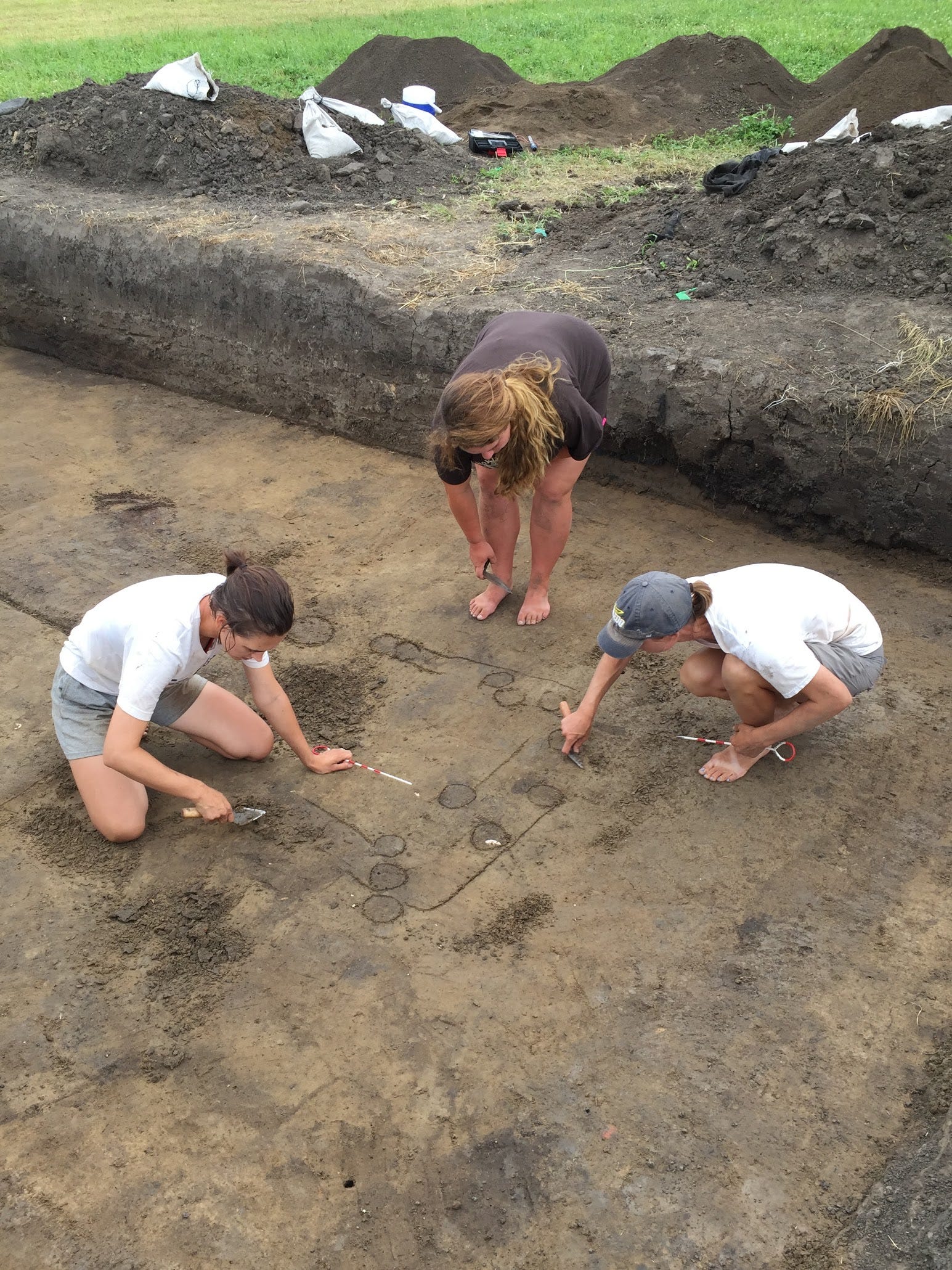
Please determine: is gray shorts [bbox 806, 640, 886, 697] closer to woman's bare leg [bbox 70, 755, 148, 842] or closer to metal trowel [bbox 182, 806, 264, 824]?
metal trowel [bbox 182, 806, 264, 824]

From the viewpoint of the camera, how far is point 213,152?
25.6 feet

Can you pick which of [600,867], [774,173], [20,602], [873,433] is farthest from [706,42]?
[600,867]

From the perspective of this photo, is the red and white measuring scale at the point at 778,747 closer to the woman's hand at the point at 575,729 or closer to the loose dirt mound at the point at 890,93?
the woman's hand at the point at 575,729

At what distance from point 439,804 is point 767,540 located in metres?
2.18

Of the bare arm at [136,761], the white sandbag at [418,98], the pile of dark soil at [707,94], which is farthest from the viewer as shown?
the white sandbag at [418,98]

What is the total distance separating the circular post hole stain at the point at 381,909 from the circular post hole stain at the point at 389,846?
179mm

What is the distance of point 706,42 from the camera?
11203 mm

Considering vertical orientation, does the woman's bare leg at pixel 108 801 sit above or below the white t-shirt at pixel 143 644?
below

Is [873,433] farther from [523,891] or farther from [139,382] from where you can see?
[139,382]

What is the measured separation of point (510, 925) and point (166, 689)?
54.3 inches

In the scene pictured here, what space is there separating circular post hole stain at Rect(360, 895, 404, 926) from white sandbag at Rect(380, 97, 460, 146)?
7331mm

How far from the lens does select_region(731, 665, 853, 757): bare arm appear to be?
2.98 meters

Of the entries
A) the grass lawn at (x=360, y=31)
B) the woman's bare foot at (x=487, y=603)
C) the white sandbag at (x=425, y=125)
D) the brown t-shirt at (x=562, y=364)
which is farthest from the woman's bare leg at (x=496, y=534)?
the grass lawn at (x=360, y=31)

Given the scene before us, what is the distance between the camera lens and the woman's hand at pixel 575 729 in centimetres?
342
